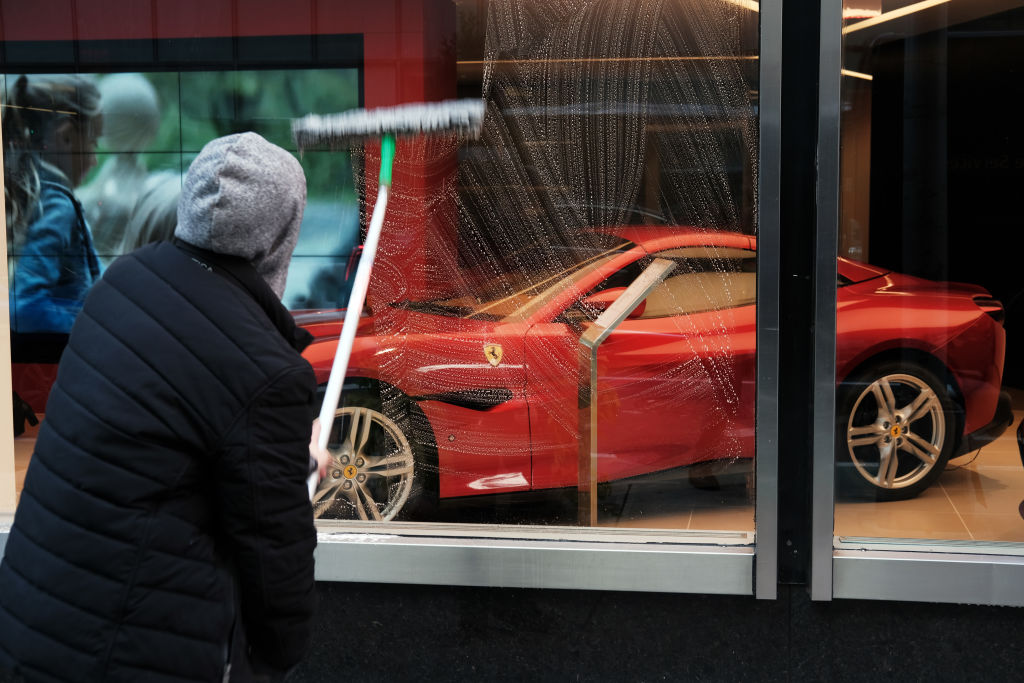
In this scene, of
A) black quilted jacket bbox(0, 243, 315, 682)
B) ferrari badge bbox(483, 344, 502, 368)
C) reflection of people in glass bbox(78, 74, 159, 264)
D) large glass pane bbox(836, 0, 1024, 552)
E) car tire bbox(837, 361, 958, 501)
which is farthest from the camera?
reflection of people in glass bbox(78, 74, 159, 264)

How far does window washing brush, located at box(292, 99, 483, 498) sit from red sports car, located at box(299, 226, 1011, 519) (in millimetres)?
→ 1091

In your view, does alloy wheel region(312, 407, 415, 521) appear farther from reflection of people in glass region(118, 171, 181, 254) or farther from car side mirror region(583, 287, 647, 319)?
reflection of people in glass region(118, 171, 181, 254)

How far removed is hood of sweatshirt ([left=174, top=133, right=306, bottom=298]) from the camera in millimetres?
1756

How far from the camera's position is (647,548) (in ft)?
11.4

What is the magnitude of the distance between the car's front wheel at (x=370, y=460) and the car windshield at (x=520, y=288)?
0.43 meters

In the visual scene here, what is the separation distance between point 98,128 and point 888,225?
10.0ft

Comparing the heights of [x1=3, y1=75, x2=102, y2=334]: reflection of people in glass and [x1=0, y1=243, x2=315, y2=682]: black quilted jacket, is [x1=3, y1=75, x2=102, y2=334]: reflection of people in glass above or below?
above

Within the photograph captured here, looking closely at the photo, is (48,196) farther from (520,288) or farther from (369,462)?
(520,288)

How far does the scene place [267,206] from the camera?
1789 millimetres

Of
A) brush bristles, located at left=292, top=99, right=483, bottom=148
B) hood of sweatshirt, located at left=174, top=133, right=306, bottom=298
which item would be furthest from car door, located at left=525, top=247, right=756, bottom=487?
hood of sweatshirt, located at left=174, top=133, right=306, bottom=298

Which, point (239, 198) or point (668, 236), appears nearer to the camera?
point (239, 198)

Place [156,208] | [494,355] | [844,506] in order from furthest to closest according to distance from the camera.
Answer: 1. [156,208]
2. [494,355]
3. [844,506]

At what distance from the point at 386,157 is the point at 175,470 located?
1069 millimetres

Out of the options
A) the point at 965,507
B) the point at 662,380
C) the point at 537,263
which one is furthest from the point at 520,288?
the point at 965,507
